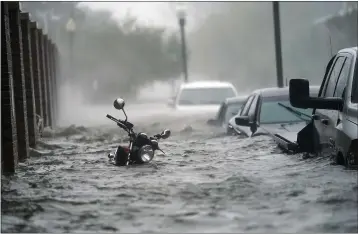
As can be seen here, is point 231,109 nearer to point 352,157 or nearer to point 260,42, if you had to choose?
point 352,157

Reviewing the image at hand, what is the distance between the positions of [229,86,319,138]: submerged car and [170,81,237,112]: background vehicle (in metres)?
7.10

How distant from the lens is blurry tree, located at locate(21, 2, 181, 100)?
49781 mm

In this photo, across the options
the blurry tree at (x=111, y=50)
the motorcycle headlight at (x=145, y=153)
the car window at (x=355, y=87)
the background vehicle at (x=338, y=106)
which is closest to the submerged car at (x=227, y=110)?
the motorcycle headlight at (x=145, y=153)

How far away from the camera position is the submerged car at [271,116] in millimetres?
9969

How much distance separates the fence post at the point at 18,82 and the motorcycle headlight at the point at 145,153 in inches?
95.6

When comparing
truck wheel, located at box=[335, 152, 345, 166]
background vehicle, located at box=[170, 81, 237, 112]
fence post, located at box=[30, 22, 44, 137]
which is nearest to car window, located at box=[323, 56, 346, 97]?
truck wheel, located at box=[335, 152, 345, 166]

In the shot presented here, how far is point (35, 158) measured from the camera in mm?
10383

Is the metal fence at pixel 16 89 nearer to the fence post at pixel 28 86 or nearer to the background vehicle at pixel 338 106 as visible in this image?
the fence post at pixel 28 86

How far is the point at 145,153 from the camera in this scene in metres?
8.43

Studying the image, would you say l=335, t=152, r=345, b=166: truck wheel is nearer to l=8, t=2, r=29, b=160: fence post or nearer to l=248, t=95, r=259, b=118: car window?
l=248, t=95, r=259, b=118: car window

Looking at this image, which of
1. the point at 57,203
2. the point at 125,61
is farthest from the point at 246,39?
the point at 57,203

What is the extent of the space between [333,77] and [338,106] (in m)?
1.00

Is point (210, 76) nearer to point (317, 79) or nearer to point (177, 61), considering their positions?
point (177, 61)

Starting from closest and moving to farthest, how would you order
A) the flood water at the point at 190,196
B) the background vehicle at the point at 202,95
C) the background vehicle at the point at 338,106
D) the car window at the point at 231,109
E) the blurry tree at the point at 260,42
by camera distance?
the flood water at the point at 190,196
the background vehicle at the point at 338,106
the car window at the point at 231,109
the background vehicle at the point at 202,95
the blurry tree at the point at 260,42
